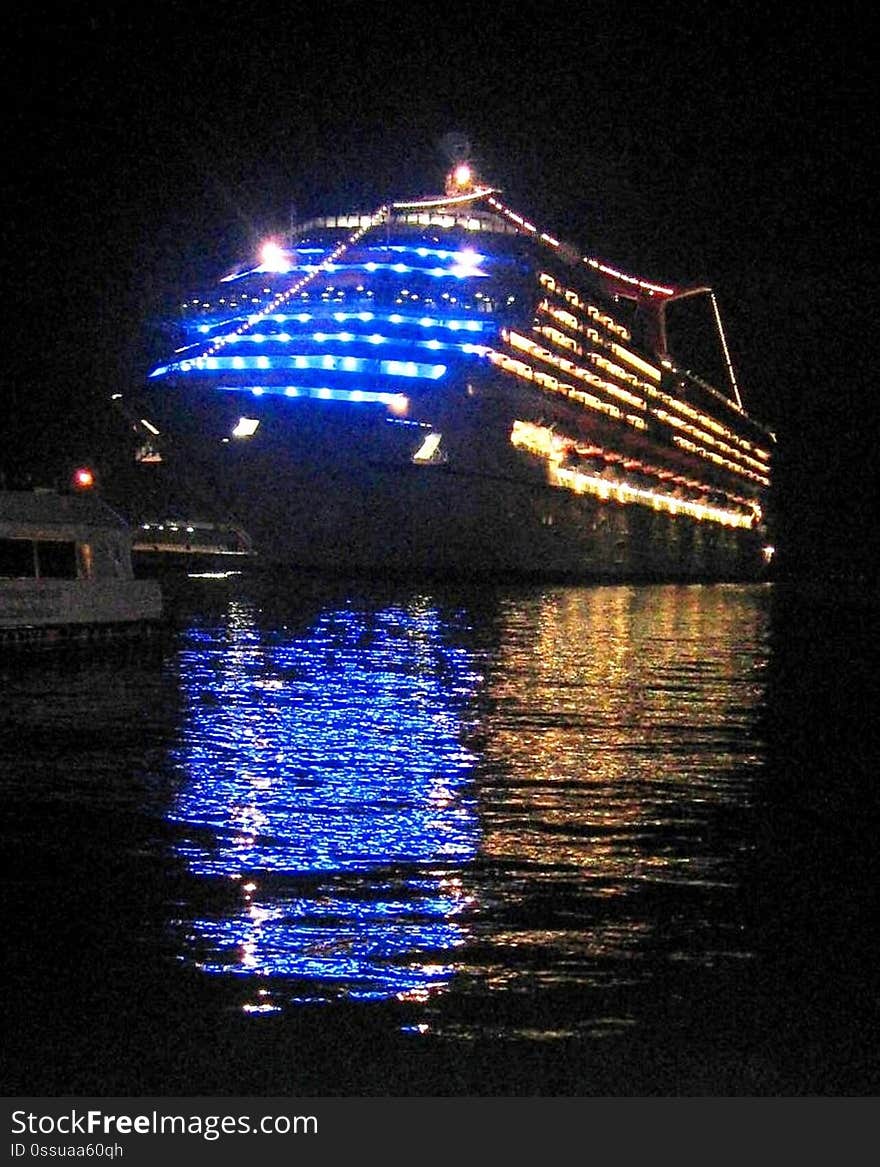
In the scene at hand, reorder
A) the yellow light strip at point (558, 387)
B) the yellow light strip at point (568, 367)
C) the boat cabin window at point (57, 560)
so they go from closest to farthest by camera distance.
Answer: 1. the boat cabin window at point (57, 560)
2. the yellow light strip at point (558, 387)
3. the yellow light strip at point (568, 367)

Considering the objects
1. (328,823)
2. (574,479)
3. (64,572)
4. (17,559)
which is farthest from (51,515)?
(574,479)

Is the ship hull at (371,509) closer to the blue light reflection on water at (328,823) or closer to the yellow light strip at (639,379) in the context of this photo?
the yellow light strip at (639,379)

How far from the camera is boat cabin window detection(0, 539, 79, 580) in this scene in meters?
23.8

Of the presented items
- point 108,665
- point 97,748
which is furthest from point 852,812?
point 108,665

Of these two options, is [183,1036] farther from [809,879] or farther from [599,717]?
[599,717]

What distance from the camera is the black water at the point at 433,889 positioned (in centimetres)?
645

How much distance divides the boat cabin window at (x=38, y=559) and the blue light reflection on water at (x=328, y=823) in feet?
10.5

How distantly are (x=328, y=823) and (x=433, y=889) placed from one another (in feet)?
6.79

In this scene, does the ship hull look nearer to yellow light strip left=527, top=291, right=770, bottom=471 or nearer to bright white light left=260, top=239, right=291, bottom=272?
bright white light left=260, top=239, right=291, bottom=272

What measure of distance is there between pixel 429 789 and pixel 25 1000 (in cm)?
610

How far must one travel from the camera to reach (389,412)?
61969mm

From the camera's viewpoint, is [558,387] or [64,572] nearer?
[64,572]

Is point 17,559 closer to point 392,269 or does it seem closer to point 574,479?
point 392,269

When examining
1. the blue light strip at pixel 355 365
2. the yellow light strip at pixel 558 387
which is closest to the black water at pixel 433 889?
the blue light strip at pixel 355 365
